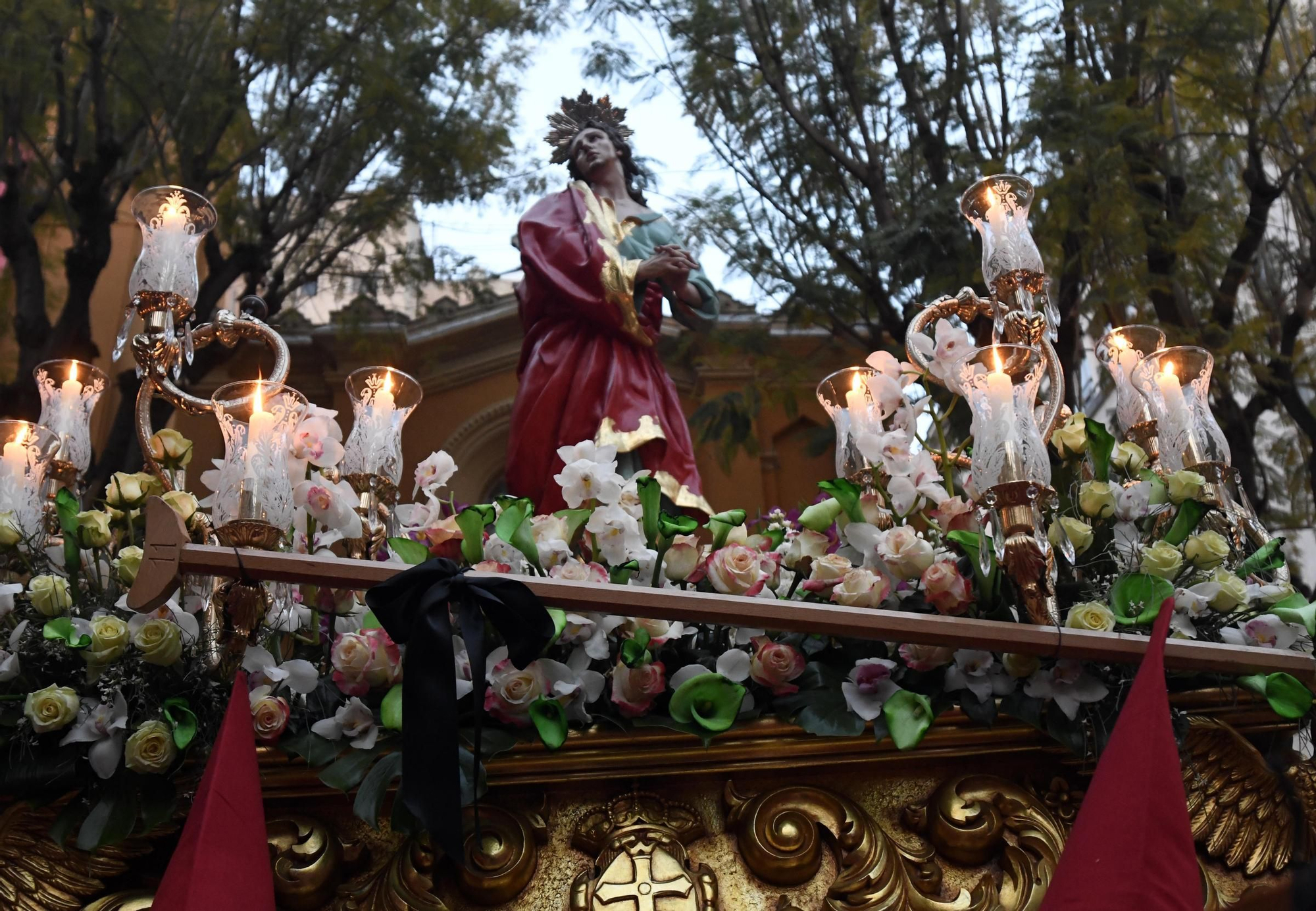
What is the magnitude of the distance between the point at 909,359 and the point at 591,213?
7.31 ft

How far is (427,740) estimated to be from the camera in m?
2.26

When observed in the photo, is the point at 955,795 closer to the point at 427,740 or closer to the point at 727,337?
the point at 427,740

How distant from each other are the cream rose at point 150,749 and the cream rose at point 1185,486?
1.93 metres

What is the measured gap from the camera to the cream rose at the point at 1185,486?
2.73 meters

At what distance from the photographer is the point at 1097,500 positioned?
272cm

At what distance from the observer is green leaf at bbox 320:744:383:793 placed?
2.39m

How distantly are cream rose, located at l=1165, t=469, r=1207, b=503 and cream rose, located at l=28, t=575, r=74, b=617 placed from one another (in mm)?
2122

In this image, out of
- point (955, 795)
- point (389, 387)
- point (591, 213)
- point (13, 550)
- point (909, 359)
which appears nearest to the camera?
point (955, 795)

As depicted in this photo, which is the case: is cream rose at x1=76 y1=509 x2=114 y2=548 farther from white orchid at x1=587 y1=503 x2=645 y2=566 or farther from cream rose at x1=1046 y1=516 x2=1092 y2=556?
cream rose at x1=1046 y1=516 x2=1092 y2=556

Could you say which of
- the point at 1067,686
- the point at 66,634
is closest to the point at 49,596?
the point at 66,634

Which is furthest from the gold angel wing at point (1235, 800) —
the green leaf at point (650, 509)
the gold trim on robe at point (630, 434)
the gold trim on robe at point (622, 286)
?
the gold trim on robe at point (622, 286)

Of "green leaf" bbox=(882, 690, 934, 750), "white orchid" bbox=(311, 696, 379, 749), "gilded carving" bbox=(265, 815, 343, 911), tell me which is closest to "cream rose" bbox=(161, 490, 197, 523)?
"white orchid" bbox=(311, 696, 379, 749)

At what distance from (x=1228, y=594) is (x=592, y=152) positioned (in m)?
3.41

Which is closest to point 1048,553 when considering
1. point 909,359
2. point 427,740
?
point 909,359
